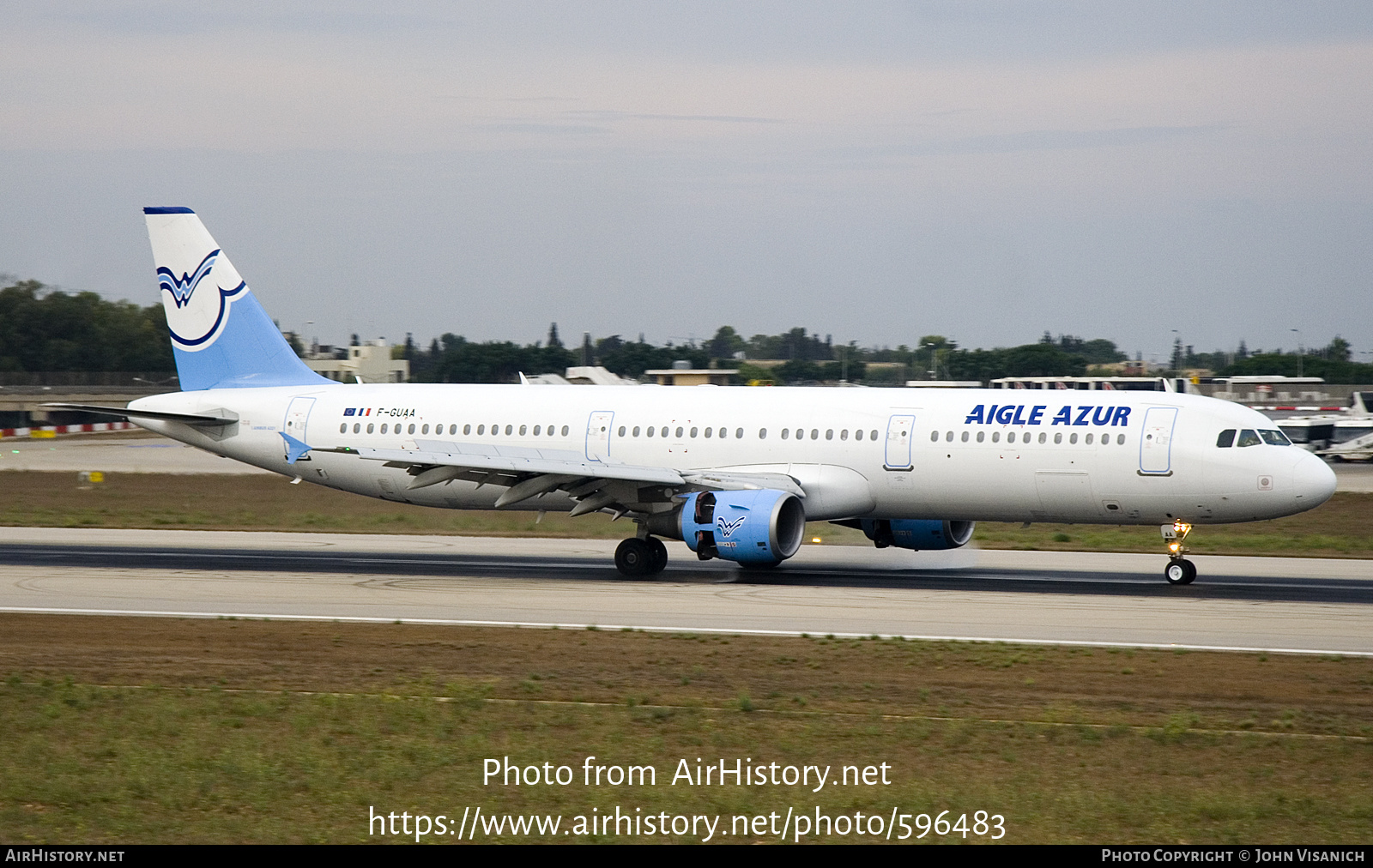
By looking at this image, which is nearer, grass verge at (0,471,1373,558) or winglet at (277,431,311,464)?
winglet at (277,431,311,464)

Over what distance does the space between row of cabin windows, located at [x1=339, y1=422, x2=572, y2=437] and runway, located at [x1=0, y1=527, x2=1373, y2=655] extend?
2727mm

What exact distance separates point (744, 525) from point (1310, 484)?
9881 mm

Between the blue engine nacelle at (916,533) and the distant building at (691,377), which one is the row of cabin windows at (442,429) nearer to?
the blue engine nacelle at (916,533)

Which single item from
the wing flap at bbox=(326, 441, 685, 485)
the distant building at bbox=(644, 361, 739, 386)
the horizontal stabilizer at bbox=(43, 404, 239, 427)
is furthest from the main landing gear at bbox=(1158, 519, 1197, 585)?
the distant building at bbox=(644, 361, 739, 386)

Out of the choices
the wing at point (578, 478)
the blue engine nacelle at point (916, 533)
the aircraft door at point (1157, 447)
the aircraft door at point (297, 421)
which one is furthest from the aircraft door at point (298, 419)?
the aircraft door at point (1157, 447)

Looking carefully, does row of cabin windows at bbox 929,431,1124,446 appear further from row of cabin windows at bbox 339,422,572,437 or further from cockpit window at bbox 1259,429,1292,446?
row of cabin windows at bbox 339,422,572,437

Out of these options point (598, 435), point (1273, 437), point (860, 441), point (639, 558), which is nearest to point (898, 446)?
point (860, 441)

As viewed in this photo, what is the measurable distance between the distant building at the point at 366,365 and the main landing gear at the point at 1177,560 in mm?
67362

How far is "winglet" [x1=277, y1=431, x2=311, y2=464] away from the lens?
3158 cm

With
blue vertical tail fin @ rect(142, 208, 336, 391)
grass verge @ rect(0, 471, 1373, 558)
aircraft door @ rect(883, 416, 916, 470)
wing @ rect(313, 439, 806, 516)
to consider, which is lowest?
grass verge @ rect(0, 471, 1373, 558)

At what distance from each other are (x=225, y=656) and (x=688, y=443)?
12.6 m

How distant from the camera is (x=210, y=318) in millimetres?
33156

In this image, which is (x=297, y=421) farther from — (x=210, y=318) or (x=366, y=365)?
(x=366, y=365)
